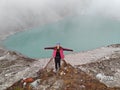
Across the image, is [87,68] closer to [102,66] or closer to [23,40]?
[102,66]

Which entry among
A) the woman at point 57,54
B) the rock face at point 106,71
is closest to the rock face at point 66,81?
the woman at point 57,54

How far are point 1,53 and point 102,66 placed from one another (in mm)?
30072

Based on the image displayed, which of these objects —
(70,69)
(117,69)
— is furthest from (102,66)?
(70,69)

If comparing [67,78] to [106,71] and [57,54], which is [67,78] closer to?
[57,54]

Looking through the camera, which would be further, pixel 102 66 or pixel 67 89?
pixel 102 66

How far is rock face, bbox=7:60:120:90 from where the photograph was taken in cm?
2666

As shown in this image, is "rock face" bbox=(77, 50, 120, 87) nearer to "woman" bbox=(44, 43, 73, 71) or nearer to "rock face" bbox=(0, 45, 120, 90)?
"rock face" bbox=(0, 45, 120, 90)

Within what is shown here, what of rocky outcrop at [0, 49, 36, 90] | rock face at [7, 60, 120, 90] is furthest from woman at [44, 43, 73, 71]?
rocky outcrop at [0, 49, 36, 90]

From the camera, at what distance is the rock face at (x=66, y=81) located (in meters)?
26.7

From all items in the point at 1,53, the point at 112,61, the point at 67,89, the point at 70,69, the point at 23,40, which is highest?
the point at 23,40

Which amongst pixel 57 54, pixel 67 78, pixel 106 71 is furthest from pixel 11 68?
pixel 67 78

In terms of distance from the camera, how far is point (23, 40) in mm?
184625

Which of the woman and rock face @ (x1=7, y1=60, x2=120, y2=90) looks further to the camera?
the woman

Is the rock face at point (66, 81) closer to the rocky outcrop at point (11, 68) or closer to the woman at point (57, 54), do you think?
the woman at point (57, 54)
